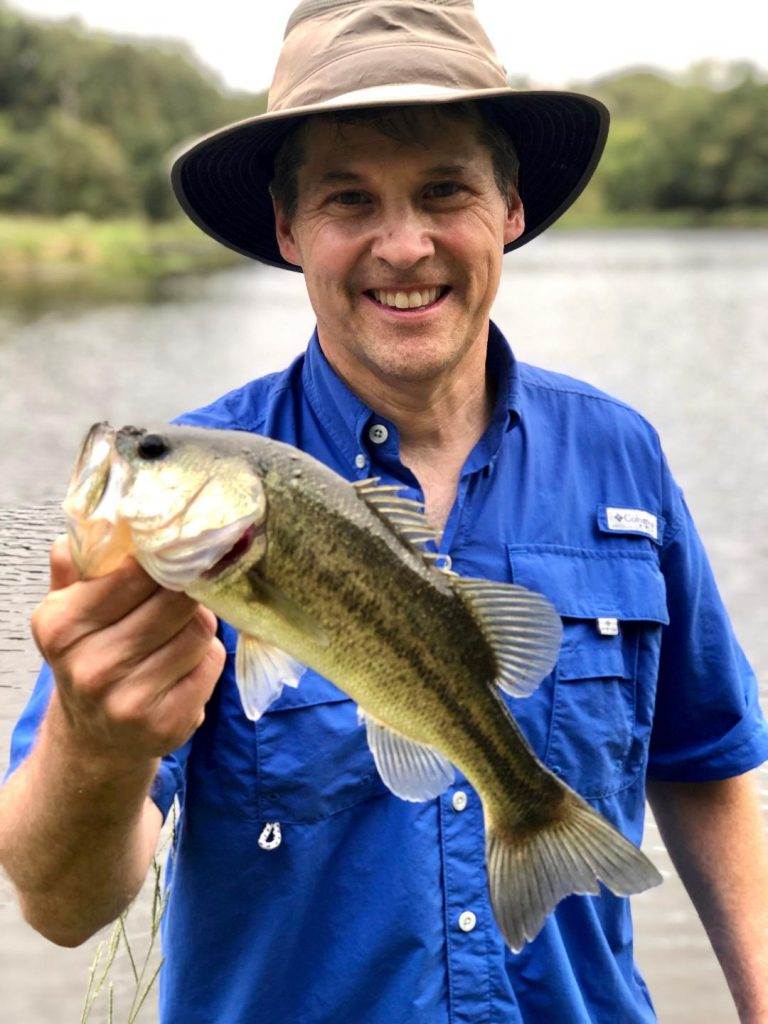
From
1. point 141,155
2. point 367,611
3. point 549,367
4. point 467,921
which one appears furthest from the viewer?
point 141,155

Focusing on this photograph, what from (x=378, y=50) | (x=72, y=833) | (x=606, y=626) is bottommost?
Result: (x=72, y=833)

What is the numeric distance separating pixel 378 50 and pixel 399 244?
430 mm

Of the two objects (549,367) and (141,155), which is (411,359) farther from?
(141,155)

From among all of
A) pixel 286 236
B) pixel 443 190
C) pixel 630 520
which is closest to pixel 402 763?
pixel 630 520

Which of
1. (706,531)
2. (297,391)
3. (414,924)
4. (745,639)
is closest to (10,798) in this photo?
(414,924)

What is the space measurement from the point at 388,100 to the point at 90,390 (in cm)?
1572

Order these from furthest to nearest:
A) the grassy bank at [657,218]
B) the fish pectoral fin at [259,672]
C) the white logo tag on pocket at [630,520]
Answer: the grassy bank at [657,218] < the white logo tag on pocket at [630,520] < the fish pectoral fin at [259,672]

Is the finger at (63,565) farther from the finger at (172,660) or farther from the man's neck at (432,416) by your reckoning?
the man's neck at (432,416)

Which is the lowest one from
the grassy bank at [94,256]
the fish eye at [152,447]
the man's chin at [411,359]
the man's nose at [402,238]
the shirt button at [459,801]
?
the grassy bank at [94,256]

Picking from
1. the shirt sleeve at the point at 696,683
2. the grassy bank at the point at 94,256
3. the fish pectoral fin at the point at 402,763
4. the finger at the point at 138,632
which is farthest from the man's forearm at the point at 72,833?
the grassy bank at the point at 94,256

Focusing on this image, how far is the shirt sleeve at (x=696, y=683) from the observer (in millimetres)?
2945

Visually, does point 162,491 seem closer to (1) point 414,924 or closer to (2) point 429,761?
(2) point 429,761

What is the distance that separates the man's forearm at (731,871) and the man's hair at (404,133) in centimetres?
152

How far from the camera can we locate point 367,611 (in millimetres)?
2012
